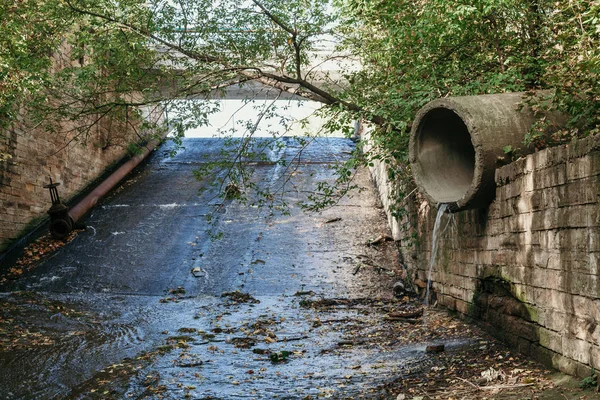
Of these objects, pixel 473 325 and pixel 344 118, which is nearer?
pixel 473 325

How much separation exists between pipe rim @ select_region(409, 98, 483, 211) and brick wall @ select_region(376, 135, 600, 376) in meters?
0.22

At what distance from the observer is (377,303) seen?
9055mm

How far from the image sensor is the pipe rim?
19.1 feet

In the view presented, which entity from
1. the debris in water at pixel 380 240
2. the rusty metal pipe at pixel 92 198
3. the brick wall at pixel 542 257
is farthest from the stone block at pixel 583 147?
the debris in water at pixel 380 240

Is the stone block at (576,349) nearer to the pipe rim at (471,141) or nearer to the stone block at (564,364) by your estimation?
the stone block at (564,364)

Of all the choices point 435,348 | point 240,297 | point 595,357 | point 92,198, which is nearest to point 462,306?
point 435,348

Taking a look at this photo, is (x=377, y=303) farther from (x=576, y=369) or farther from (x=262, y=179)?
(x=262, y=179)

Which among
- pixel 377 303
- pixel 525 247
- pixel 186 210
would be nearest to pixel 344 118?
pixel 377 303

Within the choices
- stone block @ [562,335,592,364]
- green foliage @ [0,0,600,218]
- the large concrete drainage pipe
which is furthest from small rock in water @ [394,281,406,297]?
stone block @ [562,335,592,364]

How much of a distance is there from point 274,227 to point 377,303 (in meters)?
4.55

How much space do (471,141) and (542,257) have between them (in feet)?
6.54

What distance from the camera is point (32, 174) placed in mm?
12352

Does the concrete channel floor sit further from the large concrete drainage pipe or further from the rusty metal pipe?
the large concrete drainage pipe

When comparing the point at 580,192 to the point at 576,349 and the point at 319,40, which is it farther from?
the point at 319,40
